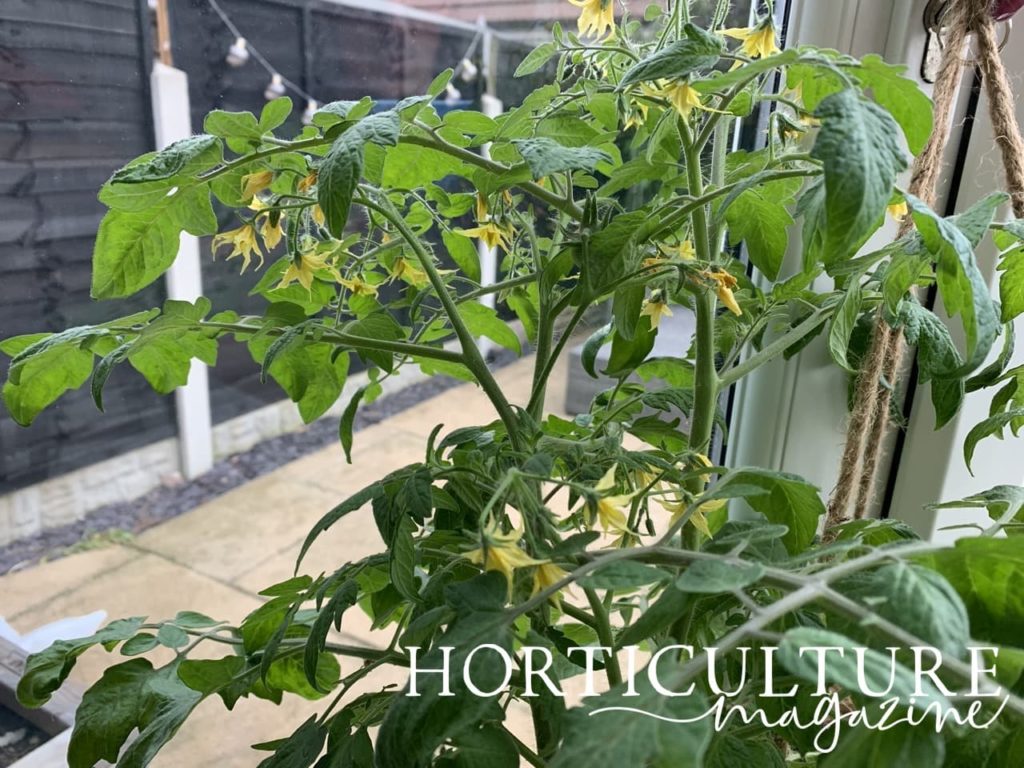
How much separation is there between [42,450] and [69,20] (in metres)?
0.41

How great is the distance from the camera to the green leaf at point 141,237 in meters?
0.51

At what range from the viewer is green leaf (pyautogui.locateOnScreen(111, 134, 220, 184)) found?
1.38 ft

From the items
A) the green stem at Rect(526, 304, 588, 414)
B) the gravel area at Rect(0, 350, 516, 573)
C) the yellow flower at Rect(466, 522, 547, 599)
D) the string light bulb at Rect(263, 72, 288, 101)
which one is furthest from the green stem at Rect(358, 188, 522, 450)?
the gravel area at Rect(0, 350, 516, 573)

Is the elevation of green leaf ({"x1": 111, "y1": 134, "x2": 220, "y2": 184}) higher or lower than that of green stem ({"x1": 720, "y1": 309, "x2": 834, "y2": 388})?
higher

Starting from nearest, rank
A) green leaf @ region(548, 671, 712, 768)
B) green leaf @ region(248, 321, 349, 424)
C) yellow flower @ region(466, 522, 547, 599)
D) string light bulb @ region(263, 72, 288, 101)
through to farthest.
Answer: green leaf @ region(548, 671, 712, 768), yellow flower @ region(466, 522, 547, 599), green leaf @ region(248, 321, 349, 424), string light bulb @ region(263, 72, 288, 101)

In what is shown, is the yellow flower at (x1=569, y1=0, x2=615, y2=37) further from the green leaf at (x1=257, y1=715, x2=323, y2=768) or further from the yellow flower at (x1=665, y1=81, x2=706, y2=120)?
the green leaf at (x1=257, y1=715, x2=323, y2=768)

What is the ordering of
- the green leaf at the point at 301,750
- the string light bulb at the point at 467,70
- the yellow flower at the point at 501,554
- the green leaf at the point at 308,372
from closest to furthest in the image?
the yellow flower at the point at 501,554
the green leaf at the point at 301,750
the green leaf at the point at 308,372
the string light bulb at the point at 467,70

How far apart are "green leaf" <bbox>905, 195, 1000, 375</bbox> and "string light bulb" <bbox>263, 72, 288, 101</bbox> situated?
628 mm

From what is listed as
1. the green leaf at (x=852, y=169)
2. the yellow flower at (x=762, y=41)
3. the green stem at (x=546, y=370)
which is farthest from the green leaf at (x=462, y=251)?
the green leaf at (x=852, y=169)

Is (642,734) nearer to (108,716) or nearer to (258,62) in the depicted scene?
(108,716)

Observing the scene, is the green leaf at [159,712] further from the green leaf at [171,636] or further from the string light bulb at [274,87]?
the string light bulb at [274,87]

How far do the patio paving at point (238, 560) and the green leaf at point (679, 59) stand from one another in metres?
0.60

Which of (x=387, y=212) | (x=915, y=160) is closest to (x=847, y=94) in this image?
(x=387, y=212)

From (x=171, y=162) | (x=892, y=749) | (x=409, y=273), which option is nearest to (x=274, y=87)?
(x=409, y=273)
